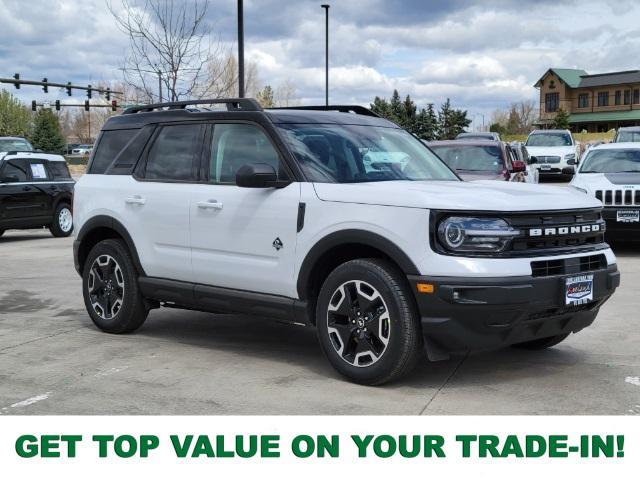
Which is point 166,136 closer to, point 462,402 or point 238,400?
point 238,400

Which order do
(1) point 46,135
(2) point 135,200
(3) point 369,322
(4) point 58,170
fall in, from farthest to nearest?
(1) point 46,135 → (4) point 58,170 → (2) point 135,200 → (3) point 369,322

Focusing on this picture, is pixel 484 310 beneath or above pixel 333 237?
beneath

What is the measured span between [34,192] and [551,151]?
19026 mm

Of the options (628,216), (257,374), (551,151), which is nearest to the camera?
(257,374)

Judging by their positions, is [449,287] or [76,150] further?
[76,150]

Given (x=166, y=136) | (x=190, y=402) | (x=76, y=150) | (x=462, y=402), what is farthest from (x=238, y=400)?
(x=76, y=150)

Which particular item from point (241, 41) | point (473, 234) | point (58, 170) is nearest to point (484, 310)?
point (473, 234)

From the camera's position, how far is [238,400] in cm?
538

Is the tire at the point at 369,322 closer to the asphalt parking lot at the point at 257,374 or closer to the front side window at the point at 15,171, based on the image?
the asphalt parking lot at the point at 257,374

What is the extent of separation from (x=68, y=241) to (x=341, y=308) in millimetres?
12840

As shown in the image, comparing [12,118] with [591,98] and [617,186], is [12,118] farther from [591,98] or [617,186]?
[617,186]

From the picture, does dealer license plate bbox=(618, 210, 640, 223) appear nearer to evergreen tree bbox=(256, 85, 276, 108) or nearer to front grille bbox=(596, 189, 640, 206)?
front grille bbox=(596, 189, 640, 206)

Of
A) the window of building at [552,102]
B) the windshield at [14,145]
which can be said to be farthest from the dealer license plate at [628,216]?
the window of building at [552,102]

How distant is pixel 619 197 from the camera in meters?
12.6
